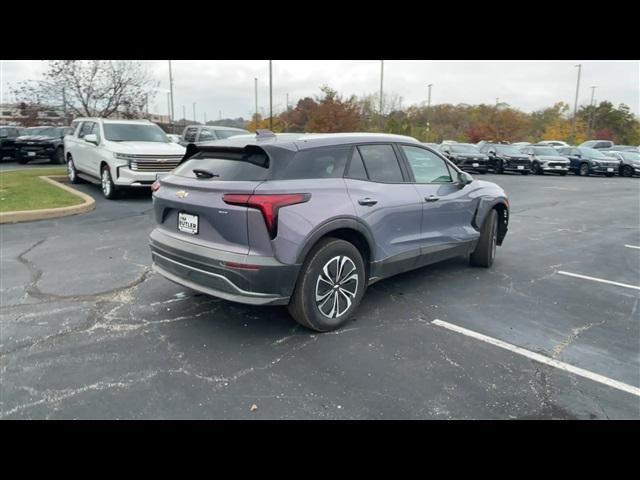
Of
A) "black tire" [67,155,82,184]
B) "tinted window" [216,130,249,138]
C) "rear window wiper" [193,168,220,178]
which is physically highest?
"tinted window" [216,130,249,138]

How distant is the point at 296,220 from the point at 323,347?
1.07m

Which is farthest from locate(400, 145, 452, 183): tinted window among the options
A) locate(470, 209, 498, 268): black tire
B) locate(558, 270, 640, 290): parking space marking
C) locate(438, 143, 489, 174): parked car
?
locate(438, 143, 489, 174): parked car

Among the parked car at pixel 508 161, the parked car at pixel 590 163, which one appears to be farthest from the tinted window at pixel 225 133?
the parked car at pixel 590 163

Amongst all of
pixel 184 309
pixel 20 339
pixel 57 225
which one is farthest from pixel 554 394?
pixel 57 225

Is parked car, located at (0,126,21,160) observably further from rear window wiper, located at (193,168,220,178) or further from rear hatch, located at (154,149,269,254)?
rear window wiper, located at (193,168,220,178)

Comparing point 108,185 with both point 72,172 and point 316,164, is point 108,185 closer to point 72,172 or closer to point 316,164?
point 72,172

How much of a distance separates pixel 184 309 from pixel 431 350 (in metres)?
2.36

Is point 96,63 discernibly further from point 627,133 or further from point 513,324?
point 627,133

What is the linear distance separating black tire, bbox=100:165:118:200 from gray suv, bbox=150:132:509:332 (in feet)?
22.4

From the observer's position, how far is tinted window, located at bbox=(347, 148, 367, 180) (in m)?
4.08

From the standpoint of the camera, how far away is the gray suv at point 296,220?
11.2ft

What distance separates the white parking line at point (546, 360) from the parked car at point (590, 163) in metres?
25.0

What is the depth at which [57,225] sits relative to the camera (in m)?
7.73
